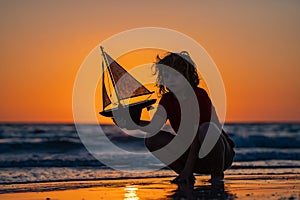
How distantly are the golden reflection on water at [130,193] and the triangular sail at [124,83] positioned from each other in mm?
1069

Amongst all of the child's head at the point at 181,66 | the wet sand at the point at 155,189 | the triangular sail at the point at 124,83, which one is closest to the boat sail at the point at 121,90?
the triangular sail at the point at 124,83

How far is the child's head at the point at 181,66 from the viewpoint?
6.58 m

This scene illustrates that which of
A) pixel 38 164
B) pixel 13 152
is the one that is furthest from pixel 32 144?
pixel 38 164

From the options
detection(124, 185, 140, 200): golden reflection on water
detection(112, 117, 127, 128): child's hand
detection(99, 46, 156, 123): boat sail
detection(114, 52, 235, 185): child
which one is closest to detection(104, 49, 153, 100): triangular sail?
detection(99, 46, 156, 123): boat sail

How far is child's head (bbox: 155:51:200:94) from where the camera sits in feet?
21.6

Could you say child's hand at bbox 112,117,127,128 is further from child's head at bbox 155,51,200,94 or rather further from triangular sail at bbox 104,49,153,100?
child's head at bbox 155,51,200,94

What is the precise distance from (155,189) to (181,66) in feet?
4.85

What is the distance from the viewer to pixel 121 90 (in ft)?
22.0

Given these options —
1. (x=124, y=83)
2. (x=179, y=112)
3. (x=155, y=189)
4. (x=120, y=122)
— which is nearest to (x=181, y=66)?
(x=179, y=112)

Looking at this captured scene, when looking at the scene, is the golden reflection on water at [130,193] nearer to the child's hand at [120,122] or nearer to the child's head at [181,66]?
the child's hand at [120,122]

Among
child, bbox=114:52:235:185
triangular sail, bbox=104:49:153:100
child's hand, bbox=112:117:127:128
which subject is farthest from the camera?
triangular sail, bbox=104:49:153:100

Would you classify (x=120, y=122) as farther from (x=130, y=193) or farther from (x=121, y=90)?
(x=130, y=193)

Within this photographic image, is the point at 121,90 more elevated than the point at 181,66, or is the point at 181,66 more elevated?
the point at 181,66

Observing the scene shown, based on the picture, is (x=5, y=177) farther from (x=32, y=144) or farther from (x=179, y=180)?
(x=32, y=144)
